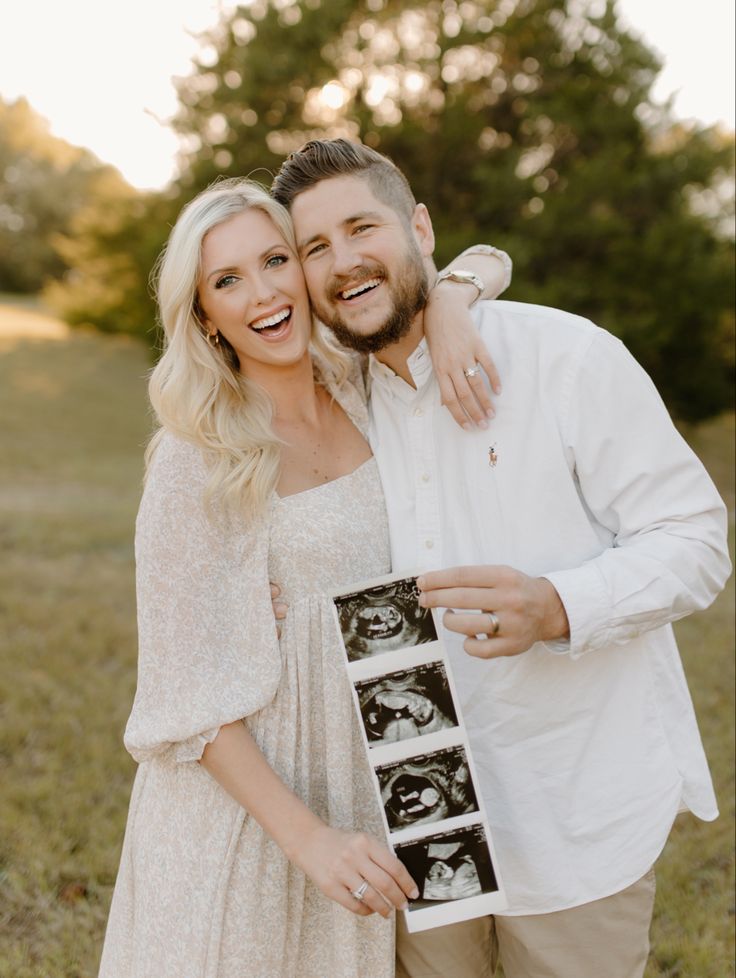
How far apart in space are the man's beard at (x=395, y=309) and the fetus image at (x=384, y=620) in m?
0.74

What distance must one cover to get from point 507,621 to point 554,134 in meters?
14.8

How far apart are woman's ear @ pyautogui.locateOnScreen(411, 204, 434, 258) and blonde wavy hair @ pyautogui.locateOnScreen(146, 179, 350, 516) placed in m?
0.34

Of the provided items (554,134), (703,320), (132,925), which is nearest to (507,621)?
(132,925)

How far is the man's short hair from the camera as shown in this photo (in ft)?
7.78

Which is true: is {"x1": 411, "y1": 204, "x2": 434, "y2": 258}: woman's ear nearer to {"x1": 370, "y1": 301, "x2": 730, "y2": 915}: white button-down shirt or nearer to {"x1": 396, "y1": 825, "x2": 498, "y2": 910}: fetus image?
{"x1": 370, "y1": 301, "x2": 730, "y2": 915}: white button-down shirt

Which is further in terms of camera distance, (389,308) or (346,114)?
(346,114)

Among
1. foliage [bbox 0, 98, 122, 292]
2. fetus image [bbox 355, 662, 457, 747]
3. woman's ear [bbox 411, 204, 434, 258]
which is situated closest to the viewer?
fetus image [bbox 355, 662, 457, 747]

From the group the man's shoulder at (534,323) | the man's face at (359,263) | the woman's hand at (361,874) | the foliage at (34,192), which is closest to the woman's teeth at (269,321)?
the man's face at (359,263)

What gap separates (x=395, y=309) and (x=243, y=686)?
1.02 metres

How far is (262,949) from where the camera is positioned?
6.67 feet

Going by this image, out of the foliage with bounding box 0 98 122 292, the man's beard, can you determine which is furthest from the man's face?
the foliage with bounding box 0 98 122 292

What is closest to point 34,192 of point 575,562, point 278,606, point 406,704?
point 278,606

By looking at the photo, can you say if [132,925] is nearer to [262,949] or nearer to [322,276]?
[262,949]

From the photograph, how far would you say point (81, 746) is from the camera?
4.56m
